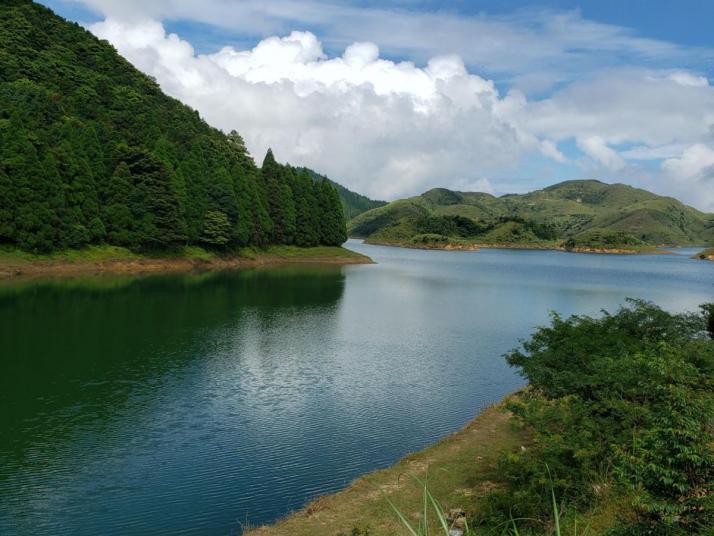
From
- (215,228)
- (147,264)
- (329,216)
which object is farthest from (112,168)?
(329,216)

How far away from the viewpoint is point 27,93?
94.7m

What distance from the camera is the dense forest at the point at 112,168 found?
76.5 metres

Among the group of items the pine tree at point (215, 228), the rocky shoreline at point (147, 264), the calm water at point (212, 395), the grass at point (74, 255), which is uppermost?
the pine tree at point (215, 228)

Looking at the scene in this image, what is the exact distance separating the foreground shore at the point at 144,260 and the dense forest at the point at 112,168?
194 centimetres

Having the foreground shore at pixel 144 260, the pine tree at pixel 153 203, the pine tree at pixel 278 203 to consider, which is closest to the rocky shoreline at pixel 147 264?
the foreground shore at pixel 144 260

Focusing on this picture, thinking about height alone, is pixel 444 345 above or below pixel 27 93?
below

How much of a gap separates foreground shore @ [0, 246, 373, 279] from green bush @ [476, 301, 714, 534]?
70562 mm

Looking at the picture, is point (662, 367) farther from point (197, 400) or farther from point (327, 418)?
point (197, 400)

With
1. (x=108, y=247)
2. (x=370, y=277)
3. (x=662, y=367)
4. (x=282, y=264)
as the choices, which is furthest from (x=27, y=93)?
(x=662, y=367)

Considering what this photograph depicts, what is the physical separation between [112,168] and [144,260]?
56.4ft

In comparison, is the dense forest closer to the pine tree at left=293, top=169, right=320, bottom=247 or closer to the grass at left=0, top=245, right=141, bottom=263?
the pine tree at left=293, top=169, right=320, bottom=247

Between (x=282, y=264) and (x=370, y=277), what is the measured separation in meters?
25.4

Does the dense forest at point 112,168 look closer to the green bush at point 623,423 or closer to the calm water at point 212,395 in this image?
the calm water at point 212,395

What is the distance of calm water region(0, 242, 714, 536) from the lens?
58.9ft
